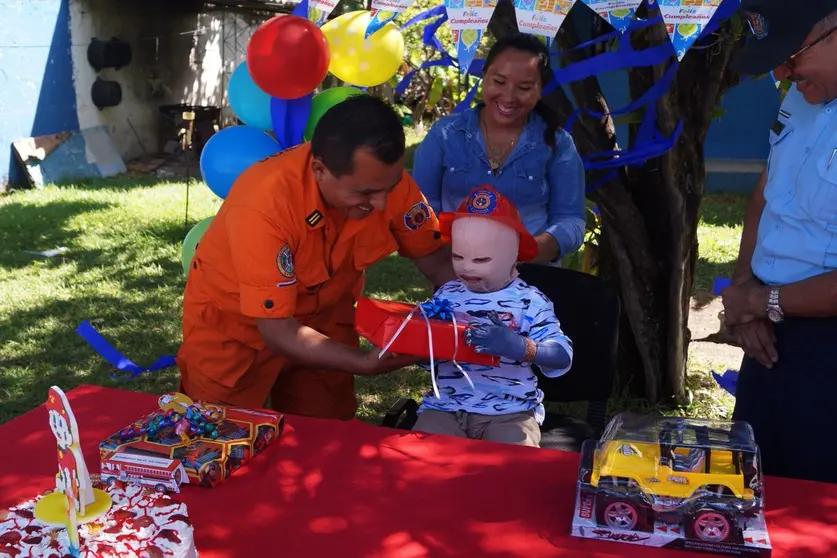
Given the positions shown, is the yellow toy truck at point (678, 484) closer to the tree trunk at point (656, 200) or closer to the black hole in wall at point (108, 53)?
the tree trunk at point (656, 200)

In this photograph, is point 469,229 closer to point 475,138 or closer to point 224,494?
point 475,138

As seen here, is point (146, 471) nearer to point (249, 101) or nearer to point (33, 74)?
point (249, 101)

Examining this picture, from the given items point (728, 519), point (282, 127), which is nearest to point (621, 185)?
point (282, 127)

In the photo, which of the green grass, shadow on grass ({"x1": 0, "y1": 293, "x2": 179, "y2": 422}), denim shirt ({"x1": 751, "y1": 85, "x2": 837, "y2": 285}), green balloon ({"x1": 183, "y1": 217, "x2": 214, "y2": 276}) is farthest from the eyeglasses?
the green grass

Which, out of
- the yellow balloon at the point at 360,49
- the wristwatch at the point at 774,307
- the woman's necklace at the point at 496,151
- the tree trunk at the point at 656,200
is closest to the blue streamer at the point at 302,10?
the yellow balloon at the point at 360,49

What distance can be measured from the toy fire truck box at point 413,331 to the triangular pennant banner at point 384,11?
991 mm

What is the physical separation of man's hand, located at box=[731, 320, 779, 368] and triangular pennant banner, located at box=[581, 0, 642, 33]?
922mm

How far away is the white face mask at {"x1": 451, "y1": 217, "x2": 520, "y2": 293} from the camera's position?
249 centimetres

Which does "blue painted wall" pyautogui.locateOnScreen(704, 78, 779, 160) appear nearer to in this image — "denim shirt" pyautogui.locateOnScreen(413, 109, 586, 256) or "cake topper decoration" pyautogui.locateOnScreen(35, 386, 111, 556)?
"denim shirt" pyautogui.locateOnScreen(413, 109, 586, 256)

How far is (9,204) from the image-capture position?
8547mm

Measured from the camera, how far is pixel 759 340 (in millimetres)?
2402

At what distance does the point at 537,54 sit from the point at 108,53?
8799 mm

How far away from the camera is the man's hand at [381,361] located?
7.63ft

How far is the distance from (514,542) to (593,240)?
326 cm
